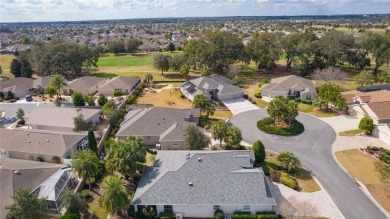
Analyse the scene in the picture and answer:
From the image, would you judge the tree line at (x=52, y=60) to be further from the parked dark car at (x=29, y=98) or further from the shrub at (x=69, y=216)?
the shrub at (x=69, y=216)

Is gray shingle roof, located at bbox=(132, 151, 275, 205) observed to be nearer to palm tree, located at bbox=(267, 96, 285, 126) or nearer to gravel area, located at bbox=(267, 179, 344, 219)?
gravel area, located at bbox=(267, 179, 344, 219)

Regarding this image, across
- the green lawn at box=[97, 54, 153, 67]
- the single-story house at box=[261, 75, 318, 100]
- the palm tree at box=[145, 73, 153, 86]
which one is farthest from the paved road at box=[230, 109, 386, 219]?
the green lawn at box=[97, 54, 153, 67]

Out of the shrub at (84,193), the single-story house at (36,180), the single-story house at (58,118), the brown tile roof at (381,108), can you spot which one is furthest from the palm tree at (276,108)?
the single-story house at (36,180)

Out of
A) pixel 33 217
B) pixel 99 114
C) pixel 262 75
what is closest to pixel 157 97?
pixel 99 114

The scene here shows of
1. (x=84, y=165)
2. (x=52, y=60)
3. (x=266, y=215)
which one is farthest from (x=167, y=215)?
(x=52, y=60)

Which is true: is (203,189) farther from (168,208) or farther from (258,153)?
(258,153)

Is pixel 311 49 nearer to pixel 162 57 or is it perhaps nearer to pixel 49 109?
pixel 162 57
